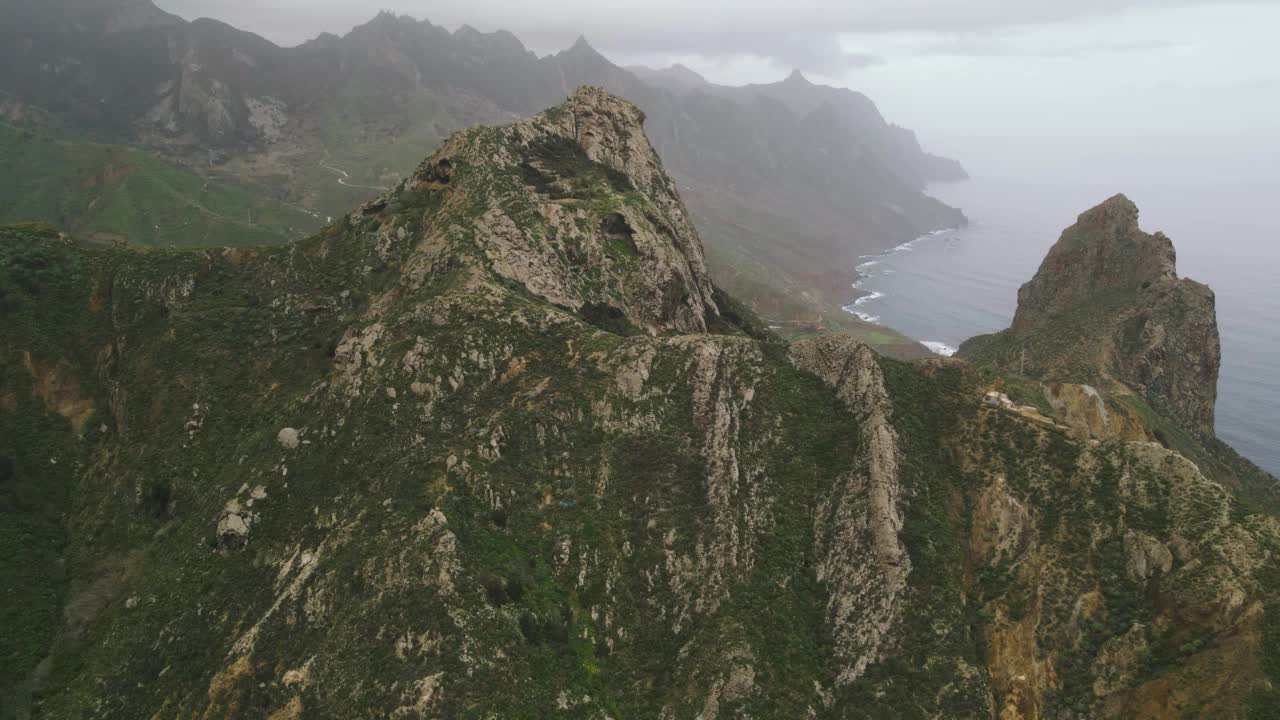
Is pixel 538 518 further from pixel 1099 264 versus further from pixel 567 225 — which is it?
pixel 1099 264

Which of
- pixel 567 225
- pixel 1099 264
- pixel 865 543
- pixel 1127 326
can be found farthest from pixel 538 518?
pixel 1099 264

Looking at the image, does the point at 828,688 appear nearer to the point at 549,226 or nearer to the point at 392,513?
the point at 392,513

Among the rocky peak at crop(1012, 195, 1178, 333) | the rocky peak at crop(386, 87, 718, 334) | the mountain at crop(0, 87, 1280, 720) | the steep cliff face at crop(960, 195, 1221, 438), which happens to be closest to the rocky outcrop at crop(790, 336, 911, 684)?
the mountain at crop(0, 87, 1280, 720)

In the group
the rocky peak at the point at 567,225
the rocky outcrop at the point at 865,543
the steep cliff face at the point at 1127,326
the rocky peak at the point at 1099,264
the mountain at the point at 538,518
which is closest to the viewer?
the mountain at the point at 538,518

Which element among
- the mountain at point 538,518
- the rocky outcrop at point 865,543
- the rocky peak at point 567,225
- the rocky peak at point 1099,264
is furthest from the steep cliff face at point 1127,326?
the rocky peak at point 567,225

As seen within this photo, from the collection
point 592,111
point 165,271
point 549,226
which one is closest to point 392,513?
point 549,226

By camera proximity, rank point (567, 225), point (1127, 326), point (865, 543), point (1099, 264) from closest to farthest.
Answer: point (865, 543)
point (567, 225)
point (1127, 326)
point (1099, 264)

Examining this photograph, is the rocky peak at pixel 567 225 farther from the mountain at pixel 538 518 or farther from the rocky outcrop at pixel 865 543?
the rocky outcrop at pixel 865 543

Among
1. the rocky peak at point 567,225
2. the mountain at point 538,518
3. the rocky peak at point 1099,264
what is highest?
the rocky peak at point 1099,264
